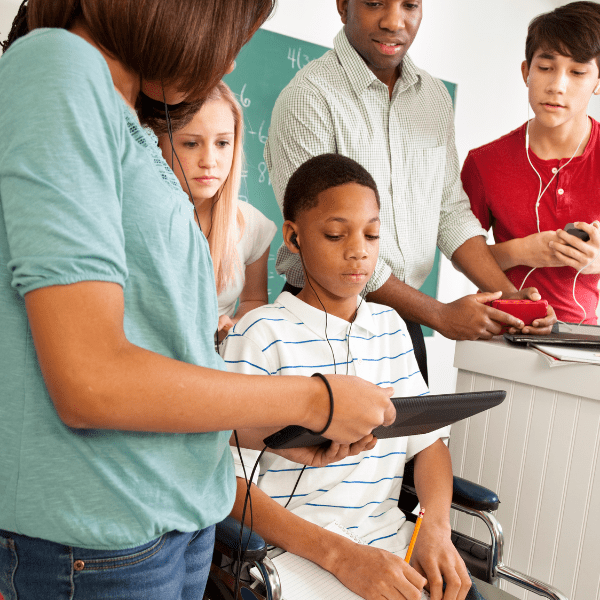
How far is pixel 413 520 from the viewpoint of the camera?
131cm

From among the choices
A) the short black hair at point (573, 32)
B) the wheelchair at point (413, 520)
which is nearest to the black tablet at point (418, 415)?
the wheelchair at point (413, 520)

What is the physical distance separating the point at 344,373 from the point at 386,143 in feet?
2.43

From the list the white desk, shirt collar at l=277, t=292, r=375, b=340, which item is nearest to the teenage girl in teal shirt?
shirt collar at l=277, t=292, r=375, b=340

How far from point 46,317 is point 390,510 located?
983 millimetres

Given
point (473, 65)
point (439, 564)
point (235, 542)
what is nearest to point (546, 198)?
point (439, 564)

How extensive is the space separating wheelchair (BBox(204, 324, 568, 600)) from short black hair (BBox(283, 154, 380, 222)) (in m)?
0.65

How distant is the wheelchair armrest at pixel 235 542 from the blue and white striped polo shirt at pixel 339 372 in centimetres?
16

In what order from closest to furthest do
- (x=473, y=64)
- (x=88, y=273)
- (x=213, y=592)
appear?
(x=88, y=273), (x=213, y=592), (x=473, y=64)

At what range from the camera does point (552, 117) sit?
1.75 m

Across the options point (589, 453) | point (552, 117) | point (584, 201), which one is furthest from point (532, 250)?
point (589, 453)

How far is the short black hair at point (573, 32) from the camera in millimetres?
1658

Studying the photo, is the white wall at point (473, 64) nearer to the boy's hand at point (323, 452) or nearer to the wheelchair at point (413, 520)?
the wheelchair at point (413, 520)

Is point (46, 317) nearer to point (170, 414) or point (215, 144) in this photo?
point (170, 414)

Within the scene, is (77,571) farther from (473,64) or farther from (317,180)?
(473,64)
